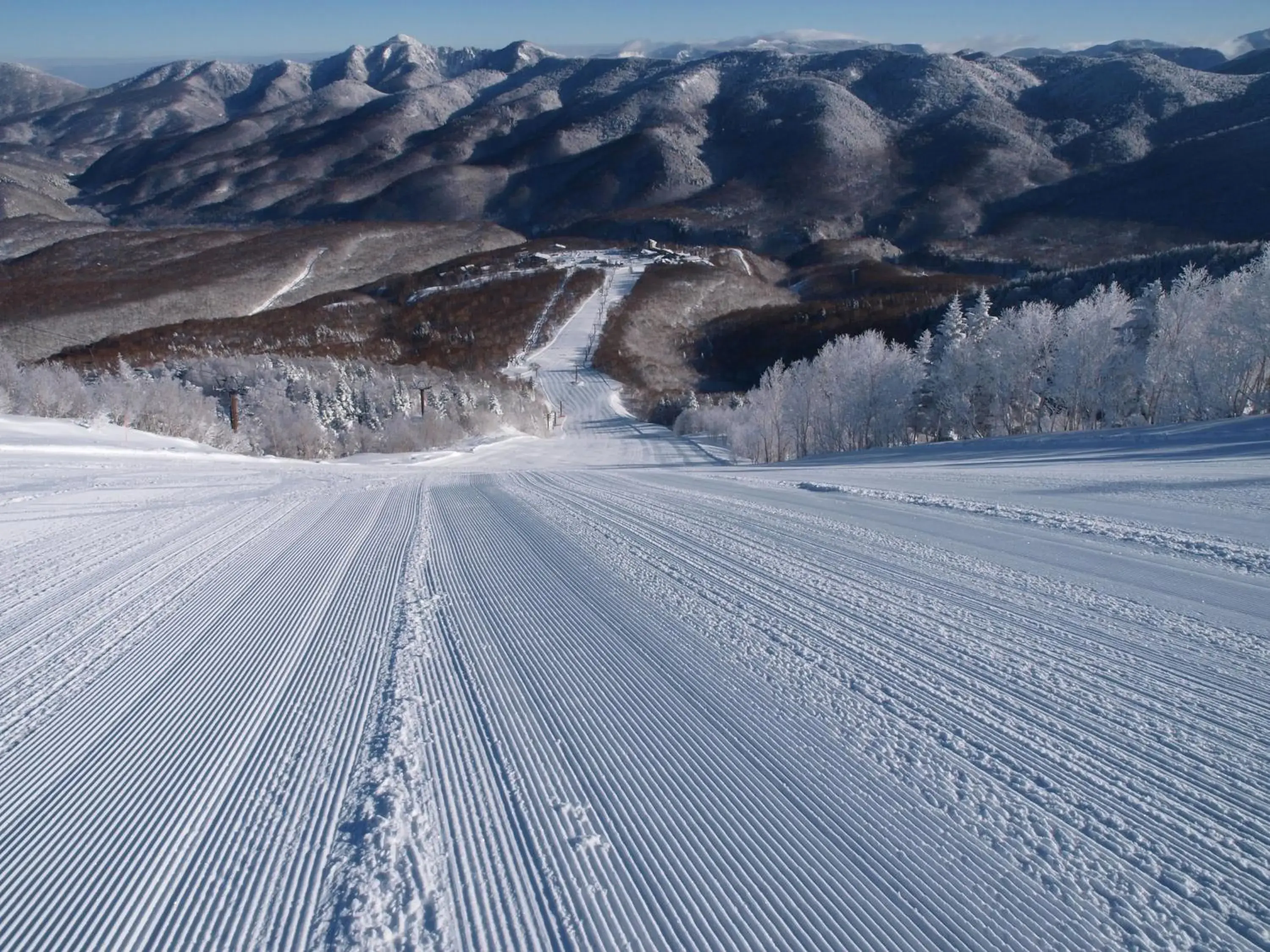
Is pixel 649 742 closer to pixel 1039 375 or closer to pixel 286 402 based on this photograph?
pixel 1039 375

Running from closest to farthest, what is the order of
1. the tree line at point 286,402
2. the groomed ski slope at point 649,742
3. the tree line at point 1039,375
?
the groomed ski slope at point 649,742 → the tree line at point 1039,375 → the tree line at point 286,402

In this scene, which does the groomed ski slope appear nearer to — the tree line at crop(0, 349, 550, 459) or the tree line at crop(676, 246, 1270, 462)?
the tree line at crop(676, 246, 1270, 462)

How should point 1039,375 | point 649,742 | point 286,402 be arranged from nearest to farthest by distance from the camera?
point 649,742
point 1039,375
point 286,402

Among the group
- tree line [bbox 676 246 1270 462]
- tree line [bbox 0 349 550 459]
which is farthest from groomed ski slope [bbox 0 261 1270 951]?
tree line [bbox 0 349 550 459]

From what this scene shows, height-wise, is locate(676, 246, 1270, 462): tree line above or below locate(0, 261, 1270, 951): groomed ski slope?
above

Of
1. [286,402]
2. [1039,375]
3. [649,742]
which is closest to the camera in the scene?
[649,742]

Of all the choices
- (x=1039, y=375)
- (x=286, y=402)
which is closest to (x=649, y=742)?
(x=1039, y=375)

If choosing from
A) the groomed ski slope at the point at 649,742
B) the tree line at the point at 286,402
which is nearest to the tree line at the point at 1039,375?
the tree line at the point at 286,402

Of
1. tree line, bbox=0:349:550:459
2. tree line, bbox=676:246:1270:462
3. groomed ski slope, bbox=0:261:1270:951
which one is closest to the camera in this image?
groomed ski slope, bbox=0:261:1270:951

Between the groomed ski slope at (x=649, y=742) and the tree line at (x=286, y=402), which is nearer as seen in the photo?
the groomed ski slope at (x=649, y=742)

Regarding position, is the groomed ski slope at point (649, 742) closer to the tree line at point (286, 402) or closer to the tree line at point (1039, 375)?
the tree line at point (1039, 375)
